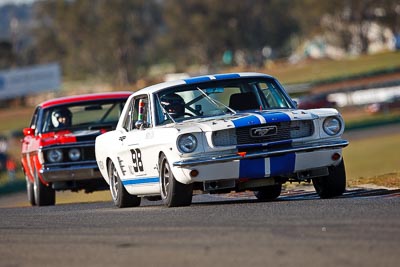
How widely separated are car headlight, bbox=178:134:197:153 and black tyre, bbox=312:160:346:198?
1474mm

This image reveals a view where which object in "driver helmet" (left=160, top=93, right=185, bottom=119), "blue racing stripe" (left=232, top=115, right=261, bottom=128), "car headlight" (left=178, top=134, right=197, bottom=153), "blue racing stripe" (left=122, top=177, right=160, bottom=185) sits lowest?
"blue racing stripe" (left=122, top=177, right=160, bottom=185)

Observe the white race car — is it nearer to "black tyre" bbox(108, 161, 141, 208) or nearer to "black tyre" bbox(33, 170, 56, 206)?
"black tyre" bbox(108, 161, 141, 208)

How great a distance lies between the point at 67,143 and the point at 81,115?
2.48 ft

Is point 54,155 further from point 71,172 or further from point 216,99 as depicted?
point 216,99

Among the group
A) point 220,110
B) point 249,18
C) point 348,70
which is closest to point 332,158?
point 220,110

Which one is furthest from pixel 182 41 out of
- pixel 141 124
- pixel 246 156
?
pixel 246 156

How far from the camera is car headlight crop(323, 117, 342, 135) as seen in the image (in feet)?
38.4

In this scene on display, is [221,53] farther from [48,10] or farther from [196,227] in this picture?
[196,227]

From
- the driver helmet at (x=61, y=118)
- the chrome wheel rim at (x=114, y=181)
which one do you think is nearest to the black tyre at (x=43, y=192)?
the driver helmet at (x=61, y=118)

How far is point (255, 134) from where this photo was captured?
37.2ft

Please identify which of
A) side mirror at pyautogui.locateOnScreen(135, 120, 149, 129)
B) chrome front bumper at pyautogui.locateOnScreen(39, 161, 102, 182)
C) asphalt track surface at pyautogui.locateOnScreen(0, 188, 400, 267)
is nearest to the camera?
asphalt track surface at pyautogui.locateOnScreen(0, 188, 400, 267)

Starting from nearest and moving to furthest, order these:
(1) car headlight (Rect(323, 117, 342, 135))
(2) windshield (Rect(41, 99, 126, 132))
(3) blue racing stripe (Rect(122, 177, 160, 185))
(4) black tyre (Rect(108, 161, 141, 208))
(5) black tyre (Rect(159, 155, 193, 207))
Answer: (5) black tyre (Rect(159, 155, 193, 207))
(1) car headlight (Rect(323, 117, 342, 135))
(3) blue racing stripe (Rect(122, 177, 160, 185))
(4) black tyre (Rect(108, 161, 141, 208))
(2) windshield (Rect(41, 99, 126, 132))

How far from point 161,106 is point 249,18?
3478 inches

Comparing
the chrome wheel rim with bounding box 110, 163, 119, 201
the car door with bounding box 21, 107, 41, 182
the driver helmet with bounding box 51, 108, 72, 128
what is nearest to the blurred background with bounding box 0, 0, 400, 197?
the car door with bounding box 21, 107, 41, 182
